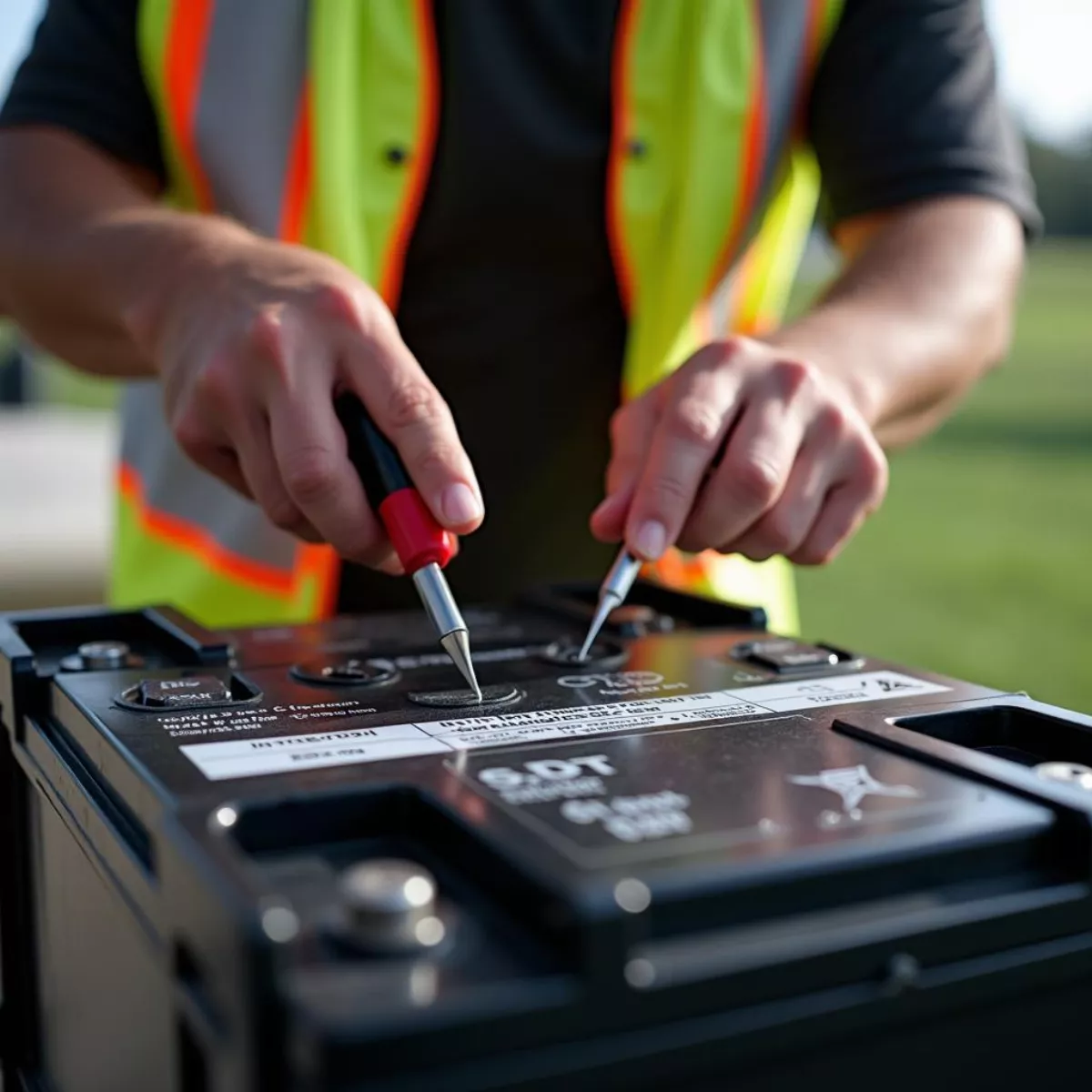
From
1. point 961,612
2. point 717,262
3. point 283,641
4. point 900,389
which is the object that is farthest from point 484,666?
point 961,612

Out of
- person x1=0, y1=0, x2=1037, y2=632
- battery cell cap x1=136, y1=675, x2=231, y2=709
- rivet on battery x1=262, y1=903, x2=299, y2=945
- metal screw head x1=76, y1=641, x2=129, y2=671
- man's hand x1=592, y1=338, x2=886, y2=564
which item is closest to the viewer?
rivet on battery x1=262, y1=903, x2=299, y2=945

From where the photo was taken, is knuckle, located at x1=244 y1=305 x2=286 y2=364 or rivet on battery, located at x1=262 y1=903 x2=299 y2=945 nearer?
rivet on battery, located at x1=262 y1=903 x2=299 y2=945

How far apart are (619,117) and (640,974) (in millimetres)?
998

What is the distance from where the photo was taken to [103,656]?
79 centimetres

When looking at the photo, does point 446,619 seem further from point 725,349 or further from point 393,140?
point 393,140

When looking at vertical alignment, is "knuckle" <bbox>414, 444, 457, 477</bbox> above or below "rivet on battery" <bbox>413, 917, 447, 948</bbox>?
above

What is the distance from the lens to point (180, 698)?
693mm

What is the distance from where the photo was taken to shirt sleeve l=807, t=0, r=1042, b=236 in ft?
4.10

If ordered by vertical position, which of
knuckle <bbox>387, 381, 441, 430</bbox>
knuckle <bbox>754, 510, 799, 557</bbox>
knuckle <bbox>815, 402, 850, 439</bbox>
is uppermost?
knuckle <bbox>387, 381, 441, 430</bbox>

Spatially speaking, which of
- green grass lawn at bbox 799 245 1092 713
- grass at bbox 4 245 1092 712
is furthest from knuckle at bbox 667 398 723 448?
green grass lawn at bbox 799 245 1092 713

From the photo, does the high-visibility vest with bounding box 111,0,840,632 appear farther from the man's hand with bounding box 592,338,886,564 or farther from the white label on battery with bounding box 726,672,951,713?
the white label on battery with bounding box 726,672,951,713

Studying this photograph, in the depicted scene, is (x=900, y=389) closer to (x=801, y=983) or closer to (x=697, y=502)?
(x=697, y=502)

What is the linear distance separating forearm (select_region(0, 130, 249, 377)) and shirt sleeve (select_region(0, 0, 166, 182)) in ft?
0.06

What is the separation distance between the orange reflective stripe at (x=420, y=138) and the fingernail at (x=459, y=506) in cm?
50
